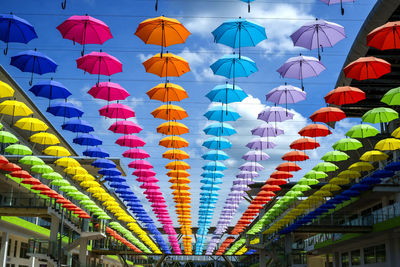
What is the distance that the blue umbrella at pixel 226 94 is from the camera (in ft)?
68.1

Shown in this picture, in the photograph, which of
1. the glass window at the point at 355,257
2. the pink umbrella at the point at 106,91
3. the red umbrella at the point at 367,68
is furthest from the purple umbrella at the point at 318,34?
the glass window at the point at 355,257

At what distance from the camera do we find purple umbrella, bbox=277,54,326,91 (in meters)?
18.8

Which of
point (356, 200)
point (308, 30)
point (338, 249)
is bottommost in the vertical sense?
point (338, 249)

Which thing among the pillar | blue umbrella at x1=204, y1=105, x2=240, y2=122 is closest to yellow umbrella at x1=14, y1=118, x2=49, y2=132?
blue umbrella at x1=204, y1=105, x2=240, y2=122

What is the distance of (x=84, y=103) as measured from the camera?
90.0 ft

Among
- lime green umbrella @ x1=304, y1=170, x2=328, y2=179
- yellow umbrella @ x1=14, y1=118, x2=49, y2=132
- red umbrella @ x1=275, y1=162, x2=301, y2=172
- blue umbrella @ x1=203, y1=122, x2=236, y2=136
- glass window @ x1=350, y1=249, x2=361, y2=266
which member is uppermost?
blue umbrella @ x1=203, y1=122, x2=236, y2=136

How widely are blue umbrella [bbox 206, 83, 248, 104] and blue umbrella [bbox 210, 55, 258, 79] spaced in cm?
237

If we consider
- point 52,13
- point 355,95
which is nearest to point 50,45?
point 52,13

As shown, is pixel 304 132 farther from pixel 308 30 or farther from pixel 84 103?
pixel 84 103

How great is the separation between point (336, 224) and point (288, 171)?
43.4 ft

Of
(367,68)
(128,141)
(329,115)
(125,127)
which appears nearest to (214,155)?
(128,141)

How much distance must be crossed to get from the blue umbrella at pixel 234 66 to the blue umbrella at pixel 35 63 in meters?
6.21

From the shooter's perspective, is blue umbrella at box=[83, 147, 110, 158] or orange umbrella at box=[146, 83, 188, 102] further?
blue umbrella at box=[83, 147, 110, 158]

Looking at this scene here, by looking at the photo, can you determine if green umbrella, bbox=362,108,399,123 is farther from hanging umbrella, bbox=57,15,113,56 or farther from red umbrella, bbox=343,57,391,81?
hanging umbrella, bbox=57,15,113,56
